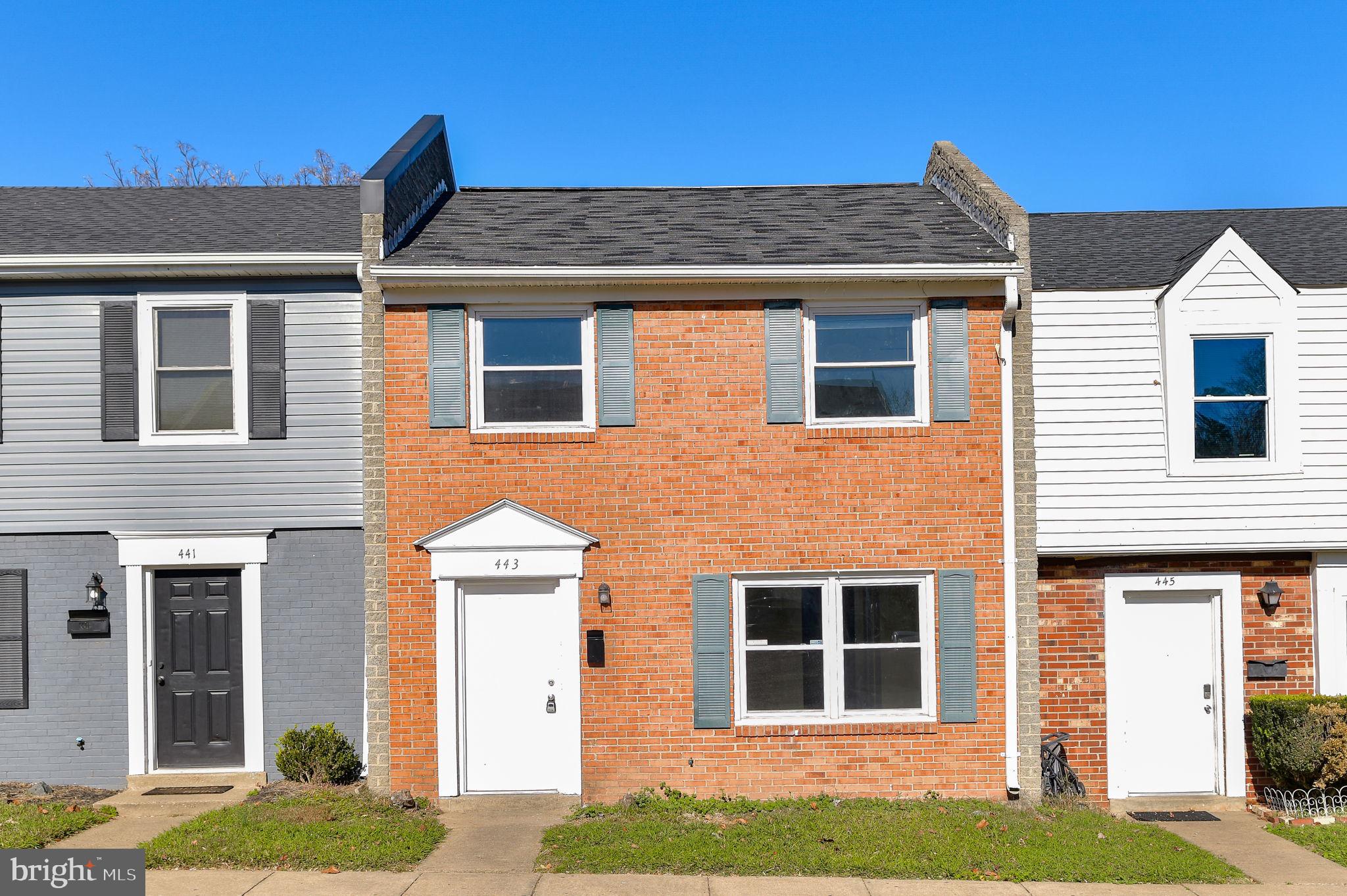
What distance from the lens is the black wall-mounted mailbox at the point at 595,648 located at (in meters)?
9.34

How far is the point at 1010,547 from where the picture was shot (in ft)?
31.3

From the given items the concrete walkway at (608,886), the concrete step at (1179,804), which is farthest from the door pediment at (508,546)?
the concrete step at (1179,804)

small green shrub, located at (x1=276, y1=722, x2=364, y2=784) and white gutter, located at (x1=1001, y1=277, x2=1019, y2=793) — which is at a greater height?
white gutter, located at (x1=1001, y1=277, x2=1019, y2=793)

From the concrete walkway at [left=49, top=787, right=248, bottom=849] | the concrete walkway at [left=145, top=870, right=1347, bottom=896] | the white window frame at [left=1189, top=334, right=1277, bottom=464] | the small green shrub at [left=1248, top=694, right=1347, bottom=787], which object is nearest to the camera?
the concrete walkway at [left=145, top=870, right=1347, bottom=896]

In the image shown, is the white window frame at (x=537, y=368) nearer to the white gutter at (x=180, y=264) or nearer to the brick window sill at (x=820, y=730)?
the white gutter at (x=180, y=264)

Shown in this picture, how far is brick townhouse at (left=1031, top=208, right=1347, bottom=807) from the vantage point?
982 cm

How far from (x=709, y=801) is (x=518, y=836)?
189 centimetres

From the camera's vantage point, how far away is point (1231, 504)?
983 cm

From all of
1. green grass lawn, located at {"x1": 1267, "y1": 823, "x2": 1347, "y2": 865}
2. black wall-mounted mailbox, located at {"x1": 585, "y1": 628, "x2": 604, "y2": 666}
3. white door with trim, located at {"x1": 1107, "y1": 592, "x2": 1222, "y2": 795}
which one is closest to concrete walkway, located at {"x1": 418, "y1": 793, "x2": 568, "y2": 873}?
black wall-mounted mailbox, located at {"x1": 585, "y1": 628, "x2": 604, "y2": 666}

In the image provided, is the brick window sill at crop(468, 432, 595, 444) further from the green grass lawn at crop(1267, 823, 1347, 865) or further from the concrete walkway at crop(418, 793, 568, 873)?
the green grass lawn at crop(1267, 823, 1347, 865)

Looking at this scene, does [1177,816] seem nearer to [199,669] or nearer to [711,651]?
[711,651]

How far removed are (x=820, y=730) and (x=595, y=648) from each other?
2399mm

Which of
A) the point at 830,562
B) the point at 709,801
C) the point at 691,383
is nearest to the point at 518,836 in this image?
the point at 709,801

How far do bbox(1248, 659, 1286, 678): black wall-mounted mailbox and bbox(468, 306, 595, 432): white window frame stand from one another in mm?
7393
